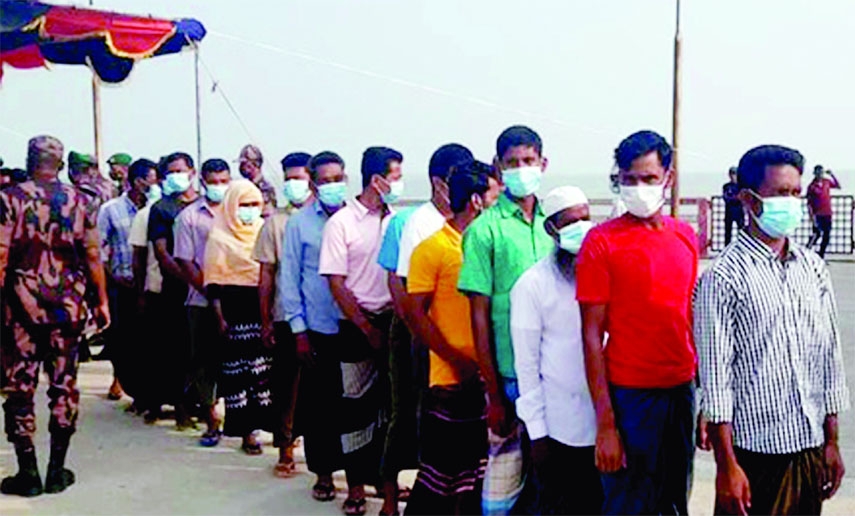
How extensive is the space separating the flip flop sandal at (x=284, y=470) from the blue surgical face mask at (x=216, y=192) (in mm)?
1629

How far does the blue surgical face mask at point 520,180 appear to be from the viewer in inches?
151

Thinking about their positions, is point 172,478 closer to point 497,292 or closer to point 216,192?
point 216,192

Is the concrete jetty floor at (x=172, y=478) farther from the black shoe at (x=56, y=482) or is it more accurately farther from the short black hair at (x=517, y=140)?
the short black hair at (x=517, y=140)

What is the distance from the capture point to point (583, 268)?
3.13 meters

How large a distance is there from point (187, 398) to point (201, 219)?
3.77ft

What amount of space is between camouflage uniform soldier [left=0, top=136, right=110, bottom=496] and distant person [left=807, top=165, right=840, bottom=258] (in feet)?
44.9

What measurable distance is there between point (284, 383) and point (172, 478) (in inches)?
29.6

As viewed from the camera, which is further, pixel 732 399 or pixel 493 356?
pixel 493 356

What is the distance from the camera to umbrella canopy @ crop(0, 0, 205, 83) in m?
7.07

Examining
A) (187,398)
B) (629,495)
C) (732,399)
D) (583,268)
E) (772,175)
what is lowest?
(187,398)

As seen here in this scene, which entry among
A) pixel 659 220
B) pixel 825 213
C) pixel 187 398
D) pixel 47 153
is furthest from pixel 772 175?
pixel 825 213

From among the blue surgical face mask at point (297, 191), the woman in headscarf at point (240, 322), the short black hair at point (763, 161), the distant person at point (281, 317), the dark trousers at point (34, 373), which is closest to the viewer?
the short black hair at point (763, 161)

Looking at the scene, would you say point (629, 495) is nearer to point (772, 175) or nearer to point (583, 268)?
point (583, 268)

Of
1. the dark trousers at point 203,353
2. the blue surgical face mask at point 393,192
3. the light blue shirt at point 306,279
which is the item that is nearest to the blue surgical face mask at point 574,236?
the blue surgical face mask at point 393,192
